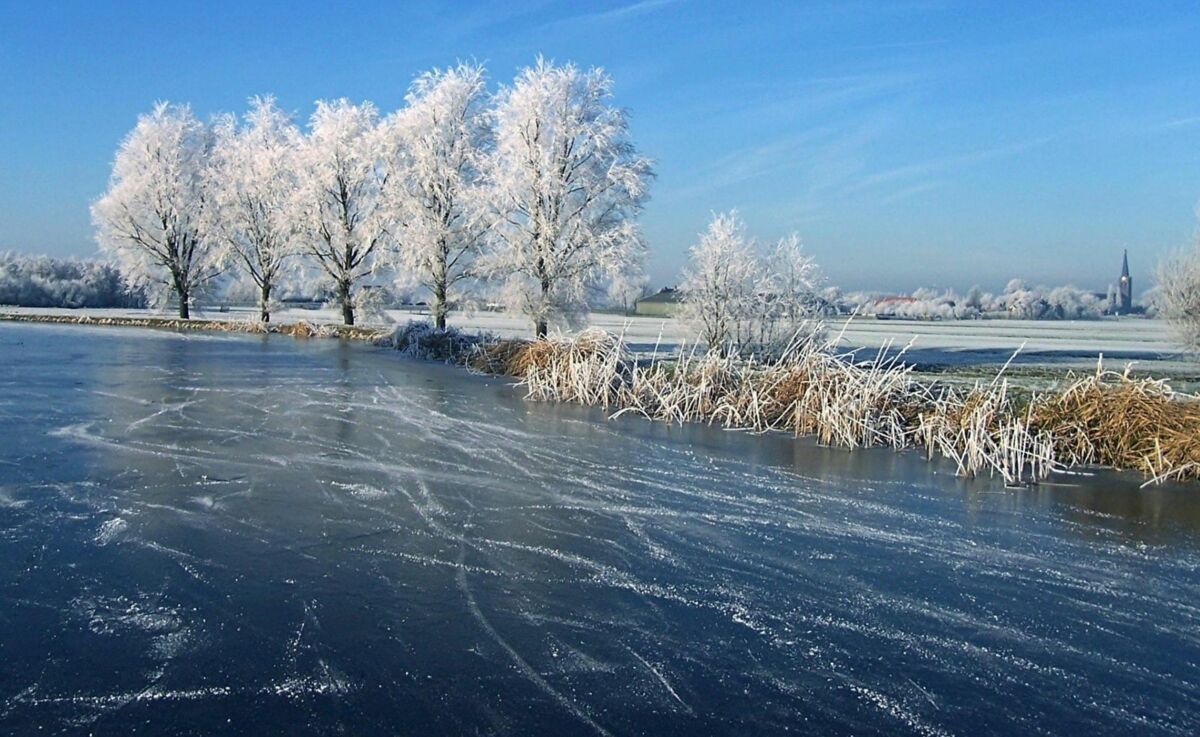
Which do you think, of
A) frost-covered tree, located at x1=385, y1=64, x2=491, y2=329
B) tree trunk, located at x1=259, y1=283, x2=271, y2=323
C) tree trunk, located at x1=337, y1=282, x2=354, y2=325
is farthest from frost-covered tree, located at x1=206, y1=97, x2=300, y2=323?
frost-covered tree, located at x1=385, y1=64, x2=491, y2=329

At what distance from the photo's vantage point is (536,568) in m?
6.09

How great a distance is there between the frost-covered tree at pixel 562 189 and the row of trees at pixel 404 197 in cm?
4

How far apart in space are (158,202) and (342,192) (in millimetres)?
10741

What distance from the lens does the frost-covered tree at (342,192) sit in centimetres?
3434

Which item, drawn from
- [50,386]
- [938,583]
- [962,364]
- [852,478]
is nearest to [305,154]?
[50,386]

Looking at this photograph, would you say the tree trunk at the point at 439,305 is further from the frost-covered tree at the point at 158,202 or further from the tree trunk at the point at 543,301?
the frost-covered tree at the point at 158,202

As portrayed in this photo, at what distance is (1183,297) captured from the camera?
86.9ft

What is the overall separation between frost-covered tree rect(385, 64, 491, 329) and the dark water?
66.9 ft

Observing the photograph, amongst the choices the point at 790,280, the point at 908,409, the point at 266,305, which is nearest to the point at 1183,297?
the point at 790,280

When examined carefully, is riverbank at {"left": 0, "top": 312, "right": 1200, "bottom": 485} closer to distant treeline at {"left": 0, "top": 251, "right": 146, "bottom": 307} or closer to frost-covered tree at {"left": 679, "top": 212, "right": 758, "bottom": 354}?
frost-covered tree at {"left": 679, "top": 212, "right": 758, "bottom": 354}

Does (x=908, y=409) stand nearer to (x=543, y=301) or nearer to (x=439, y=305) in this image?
(x=543, y=301)

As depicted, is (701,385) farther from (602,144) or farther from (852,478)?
(602,144)

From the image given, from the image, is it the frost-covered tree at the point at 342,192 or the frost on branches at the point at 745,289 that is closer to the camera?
the frost on branches at the point at 745,289

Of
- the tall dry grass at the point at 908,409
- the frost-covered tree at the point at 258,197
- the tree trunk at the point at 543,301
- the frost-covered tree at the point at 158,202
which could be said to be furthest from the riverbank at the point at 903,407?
the frost-covered tree at the point at 158,202
